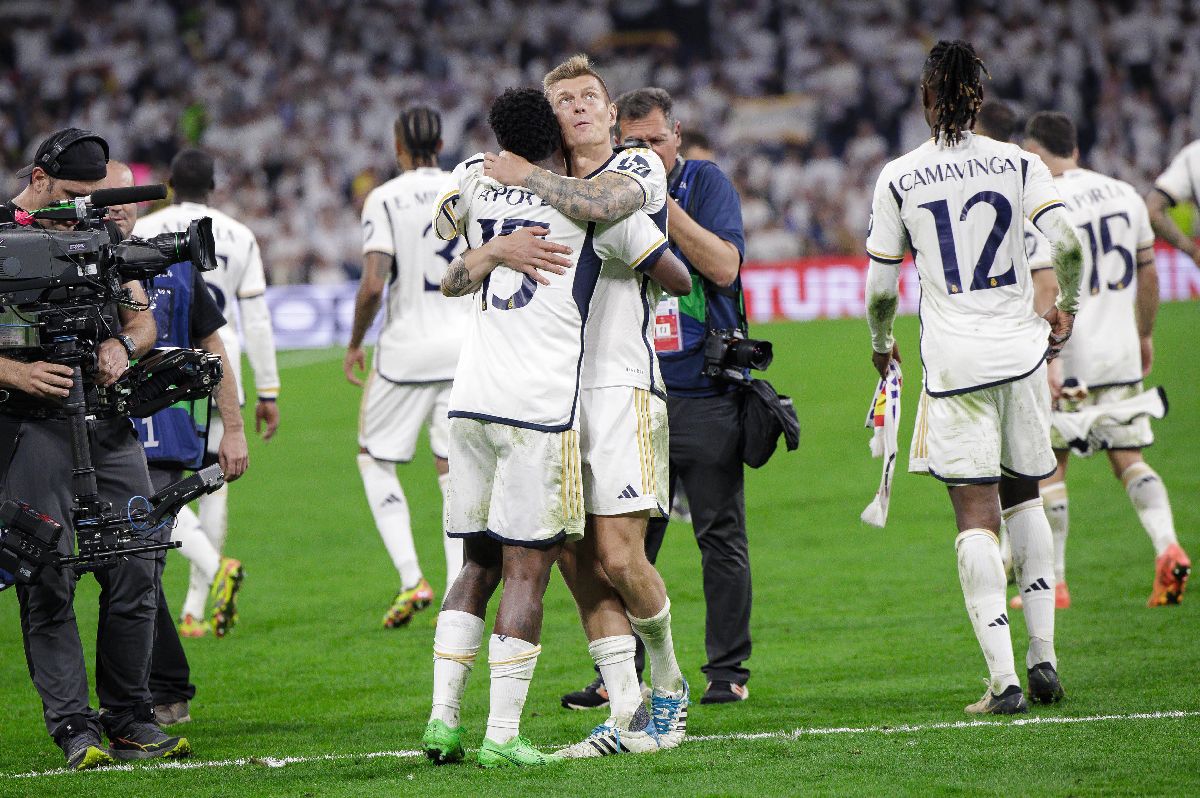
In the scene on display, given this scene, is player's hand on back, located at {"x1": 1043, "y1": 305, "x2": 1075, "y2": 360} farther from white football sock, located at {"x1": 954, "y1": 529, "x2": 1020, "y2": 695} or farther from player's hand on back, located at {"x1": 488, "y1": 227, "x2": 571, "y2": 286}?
player's hand on back, located at {"x1": 488, "y1": 227, "x2": 571, "y2": 286}

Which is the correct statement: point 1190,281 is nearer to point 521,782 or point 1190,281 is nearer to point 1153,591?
point 1153,591

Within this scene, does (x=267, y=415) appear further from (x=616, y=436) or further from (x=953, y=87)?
(x=953, y=87)

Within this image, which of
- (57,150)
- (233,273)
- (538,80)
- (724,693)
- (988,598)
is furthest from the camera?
(538,80)

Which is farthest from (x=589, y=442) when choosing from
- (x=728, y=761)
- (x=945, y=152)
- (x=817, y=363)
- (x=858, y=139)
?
(x=858, y=139)

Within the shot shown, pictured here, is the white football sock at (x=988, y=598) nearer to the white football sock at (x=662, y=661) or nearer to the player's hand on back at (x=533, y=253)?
the white football sock at (x=662, y=661)

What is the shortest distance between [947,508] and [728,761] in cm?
677

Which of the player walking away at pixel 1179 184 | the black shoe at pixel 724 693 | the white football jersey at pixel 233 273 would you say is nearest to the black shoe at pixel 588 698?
the black shoe at pixel 724 693

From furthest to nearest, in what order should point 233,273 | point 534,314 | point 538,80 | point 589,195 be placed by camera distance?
point 538,80
point 233,273
point 534,314
point 589,195

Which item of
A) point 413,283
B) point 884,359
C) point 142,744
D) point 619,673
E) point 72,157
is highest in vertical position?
point 72,157

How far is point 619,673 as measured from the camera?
16.7 feet

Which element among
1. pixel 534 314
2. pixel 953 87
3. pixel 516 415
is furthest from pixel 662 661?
pixel 953 87

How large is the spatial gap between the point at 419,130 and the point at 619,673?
417 centimetres

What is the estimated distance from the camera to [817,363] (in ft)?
55.0

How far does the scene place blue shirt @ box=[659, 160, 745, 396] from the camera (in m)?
6.14
